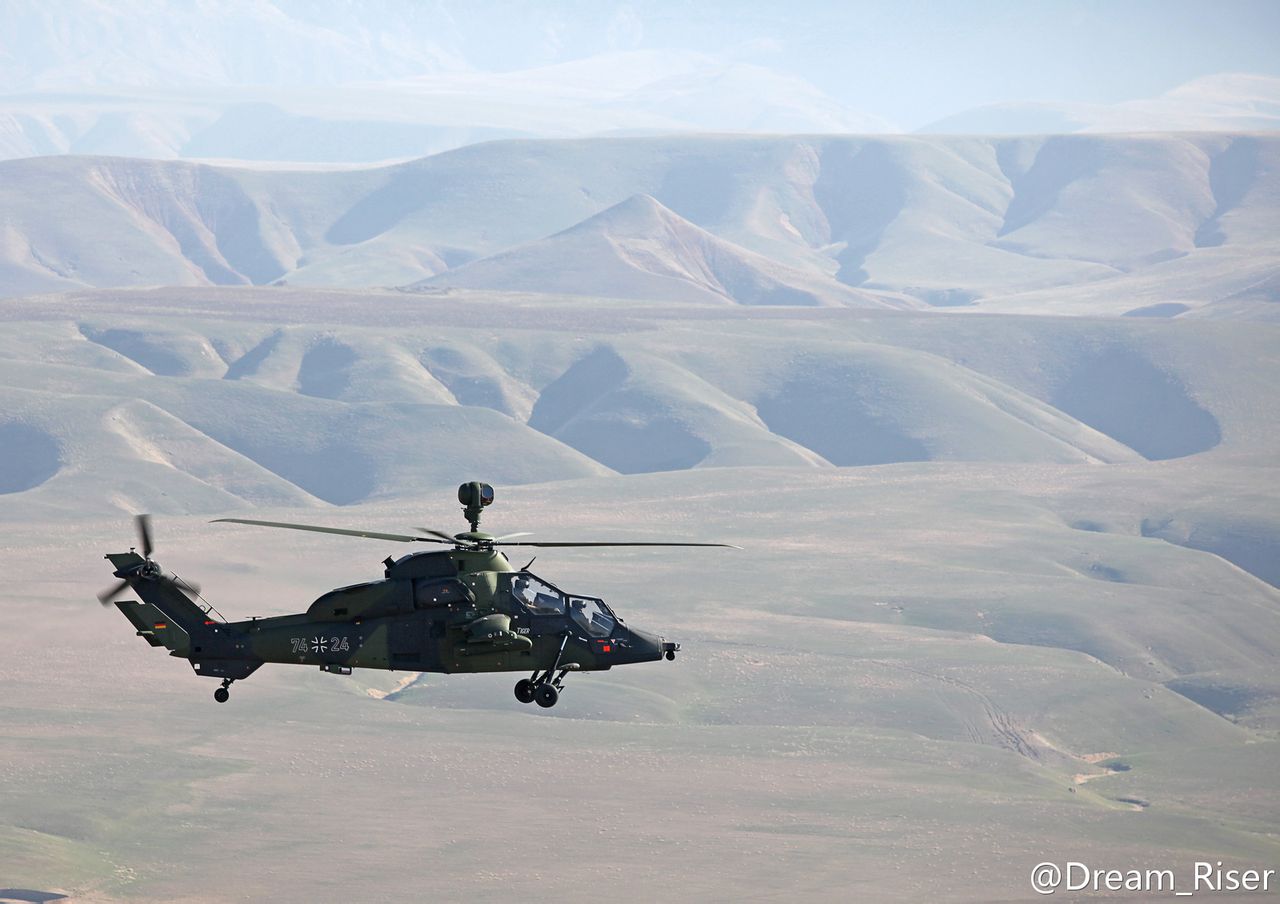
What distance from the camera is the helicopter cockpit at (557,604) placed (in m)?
48.8

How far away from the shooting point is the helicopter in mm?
48094

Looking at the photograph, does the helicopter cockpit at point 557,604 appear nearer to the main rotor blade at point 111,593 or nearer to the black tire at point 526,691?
the black tire at point 526,691

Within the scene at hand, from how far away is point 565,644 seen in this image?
4881 cm

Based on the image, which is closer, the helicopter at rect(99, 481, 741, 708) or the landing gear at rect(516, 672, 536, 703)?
the landing gear at rect(516, 672, 536, 703)

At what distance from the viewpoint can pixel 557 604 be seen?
49188 mm

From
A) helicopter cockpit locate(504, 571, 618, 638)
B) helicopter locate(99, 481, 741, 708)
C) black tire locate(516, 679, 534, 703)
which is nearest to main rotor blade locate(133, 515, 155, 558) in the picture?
helicopter locate(99, 481, 741, 708)

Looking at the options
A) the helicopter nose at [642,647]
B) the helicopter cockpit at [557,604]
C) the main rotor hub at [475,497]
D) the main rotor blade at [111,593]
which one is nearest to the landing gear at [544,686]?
the helicopter cockpit at [557,604]

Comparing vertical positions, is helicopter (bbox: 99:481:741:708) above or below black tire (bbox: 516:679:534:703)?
above

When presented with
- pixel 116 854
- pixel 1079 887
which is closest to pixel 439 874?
pixel 116 854

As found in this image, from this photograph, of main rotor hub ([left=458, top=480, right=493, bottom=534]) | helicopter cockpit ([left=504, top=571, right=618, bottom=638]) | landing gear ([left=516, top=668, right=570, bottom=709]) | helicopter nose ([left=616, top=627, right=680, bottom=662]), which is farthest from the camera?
helicopter nose ([left=616, top=627, right=680, bottom=662])

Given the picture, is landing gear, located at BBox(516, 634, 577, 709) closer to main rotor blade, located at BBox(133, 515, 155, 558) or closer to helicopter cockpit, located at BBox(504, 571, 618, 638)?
helicopter cockpit, located at BBox(504, 571, 618, 638)

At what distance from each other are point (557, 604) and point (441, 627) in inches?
117

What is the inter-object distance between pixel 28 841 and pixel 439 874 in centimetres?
4148

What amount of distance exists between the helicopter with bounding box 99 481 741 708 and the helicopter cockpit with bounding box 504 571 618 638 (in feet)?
0.08
